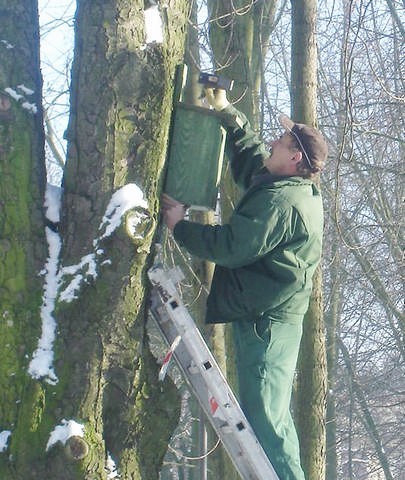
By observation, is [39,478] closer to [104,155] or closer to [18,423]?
[18,423]

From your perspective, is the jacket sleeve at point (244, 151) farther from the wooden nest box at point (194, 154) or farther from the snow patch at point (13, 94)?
the snow patch at point (13, 94)

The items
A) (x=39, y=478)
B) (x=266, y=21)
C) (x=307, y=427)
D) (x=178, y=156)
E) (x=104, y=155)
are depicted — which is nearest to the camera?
(x=39, y=478)

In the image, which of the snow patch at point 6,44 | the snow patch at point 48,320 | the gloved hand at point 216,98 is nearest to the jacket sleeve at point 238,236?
the snow patch at point 48,320

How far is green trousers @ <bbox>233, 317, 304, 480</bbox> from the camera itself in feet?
11.6

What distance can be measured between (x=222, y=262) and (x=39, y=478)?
1.11 meters

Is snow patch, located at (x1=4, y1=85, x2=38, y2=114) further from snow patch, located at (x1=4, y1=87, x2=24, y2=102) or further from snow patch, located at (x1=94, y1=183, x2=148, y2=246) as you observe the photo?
snow patch, located at (x1=94, y1=183, x2=148, y2=246)

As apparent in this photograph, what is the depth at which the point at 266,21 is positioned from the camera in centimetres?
761

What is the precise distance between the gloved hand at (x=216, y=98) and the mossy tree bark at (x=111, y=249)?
0.63 m

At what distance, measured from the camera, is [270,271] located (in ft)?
12.0

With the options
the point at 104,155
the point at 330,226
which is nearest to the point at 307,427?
the point at 104,155

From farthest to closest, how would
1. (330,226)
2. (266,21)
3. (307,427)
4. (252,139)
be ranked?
(330,226)
(266,21)
(307,427)
(252,139)

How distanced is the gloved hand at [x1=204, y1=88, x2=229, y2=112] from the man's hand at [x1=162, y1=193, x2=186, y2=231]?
66 cm

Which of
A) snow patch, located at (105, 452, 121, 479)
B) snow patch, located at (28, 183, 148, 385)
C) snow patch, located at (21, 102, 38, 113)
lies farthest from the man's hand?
snow patch, located at (105, 452, 121, 479)

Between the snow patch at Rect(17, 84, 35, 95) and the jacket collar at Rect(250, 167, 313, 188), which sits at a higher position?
the snow patch at Rect(17, 84, 35, 95)
